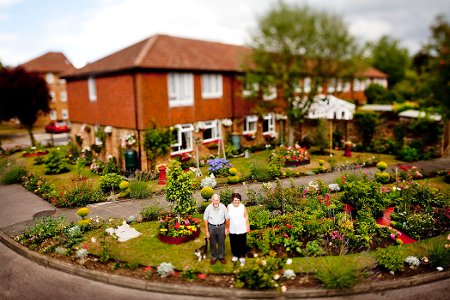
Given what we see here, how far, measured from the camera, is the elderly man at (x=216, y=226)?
24.5 ft

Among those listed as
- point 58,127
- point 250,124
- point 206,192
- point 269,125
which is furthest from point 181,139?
point 58,127

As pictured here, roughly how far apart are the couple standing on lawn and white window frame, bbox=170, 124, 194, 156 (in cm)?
1049

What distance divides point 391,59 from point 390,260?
55611mm

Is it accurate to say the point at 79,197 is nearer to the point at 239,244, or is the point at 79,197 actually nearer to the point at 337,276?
the point at 239,244

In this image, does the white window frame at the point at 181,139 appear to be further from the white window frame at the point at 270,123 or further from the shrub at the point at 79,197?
the white window frame at the point at 270,123

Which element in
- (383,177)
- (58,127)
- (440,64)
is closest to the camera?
(440,64)

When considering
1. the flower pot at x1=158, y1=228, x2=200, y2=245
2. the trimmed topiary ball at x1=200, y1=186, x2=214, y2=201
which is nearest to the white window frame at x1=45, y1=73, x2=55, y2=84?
the trimmed topiary ball at x1=200, y1=186, x2=214, y2=201

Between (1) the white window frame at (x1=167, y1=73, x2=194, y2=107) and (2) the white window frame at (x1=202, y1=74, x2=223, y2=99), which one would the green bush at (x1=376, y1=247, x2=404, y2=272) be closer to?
(1) the white window frame at (x1=167, y1=73, x2=194, y2=107)

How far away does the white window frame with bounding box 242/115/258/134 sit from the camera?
74.0 feet

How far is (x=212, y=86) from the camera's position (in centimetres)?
2002

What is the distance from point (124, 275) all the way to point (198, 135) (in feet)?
41.5

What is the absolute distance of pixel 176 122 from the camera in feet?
59.4

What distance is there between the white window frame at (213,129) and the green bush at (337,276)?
44.4 ft

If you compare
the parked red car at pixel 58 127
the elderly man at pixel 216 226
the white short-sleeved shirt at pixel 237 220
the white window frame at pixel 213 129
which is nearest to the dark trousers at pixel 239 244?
the white short-sleeved shirt at pixel 237 220
